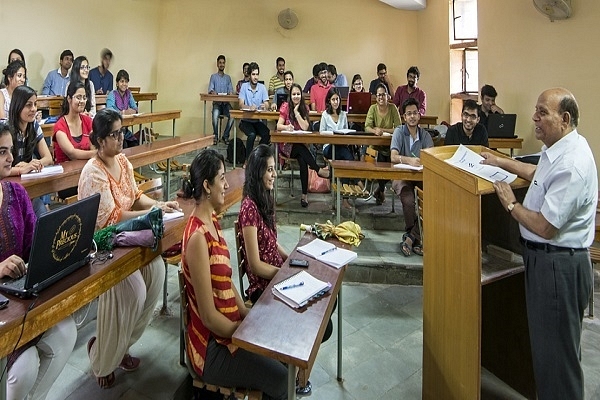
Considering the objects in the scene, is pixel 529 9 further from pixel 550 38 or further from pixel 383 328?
pixel 383 328

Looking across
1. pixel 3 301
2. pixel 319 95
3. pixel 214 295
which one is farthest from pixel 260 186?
pixel 319 95

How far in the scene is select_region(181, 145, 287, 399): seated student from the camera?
5.22ft

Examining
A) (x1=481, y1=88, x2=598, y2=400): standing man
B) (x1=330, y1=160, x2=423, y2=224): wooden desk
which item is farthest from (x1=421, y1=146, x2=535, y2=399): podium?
(x1=330, y1=160, x2=423, y2=224): wooden desk

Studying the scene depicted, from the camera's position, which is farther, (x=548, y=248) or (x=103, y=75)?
(x=103, y=75)

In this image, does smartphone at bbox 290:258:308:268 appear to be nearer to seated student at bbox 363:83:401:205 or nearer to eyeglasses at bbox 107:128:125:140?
eyeglasses at bbox 107:128:125:140

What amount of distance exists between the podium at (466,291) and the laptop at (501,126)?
9.12 feet

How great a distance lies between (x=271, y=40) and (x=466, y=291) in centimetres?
771

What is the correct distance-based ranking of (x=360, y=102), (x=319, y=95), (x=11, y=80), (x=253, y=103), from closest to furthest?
(x=11, y=80), (x=360, y=102), (x=319, y=95), (x=253, y=103)

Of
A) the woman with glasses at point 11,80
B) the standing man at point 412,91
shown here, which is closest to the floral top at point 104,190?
the woman with glasses at point 11,80

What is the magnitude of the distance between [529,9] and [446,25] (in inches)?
77.4

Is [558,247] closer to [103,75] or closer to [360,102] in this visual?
[360,102]

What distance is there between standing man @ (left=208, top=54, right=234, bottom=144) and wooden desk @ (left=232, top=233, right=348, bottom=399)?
639cm

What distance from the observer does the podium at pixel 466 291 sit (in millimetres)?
1733

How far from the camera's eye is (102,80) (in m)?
6.98
